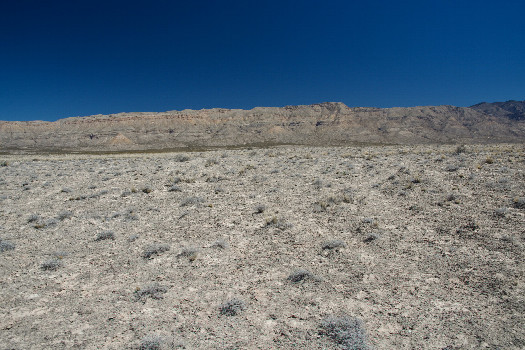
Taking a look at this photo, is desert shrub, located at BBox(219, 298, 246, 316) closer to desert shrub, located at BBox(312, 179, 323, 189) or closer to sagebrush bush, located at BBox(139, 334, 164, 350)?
sagebrush bush, located at BBox(139, 334, 164, 350)

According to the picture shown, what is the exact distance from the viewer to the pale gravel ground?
4.59m

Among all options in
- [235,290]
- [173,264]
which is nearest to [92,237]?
[173,264]

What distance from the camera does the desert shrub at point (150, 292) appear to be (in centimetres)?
554

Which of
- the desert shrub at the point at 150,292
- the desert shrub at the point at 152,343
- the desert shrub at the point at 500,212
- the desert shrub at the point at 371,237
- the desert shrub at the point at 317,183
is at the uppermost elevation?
the desert shrub at the point at 317,183

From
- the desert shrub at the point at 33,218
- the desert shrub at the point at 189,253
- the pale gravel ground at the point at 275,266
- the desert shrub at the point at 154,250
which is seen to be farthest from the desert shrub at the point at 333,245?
the desert shrub at the point at 33,218

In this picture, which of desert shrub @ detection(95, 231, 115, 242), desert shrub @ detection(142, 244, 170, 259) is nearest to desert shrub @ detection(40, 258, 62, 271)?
desert shrub @ detection(95, 231, 115, 242)

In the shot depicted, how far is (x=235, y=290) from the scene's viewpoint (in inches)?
229

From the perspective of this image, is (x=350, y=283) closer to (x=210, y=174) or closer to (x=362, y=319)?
(x=362, y=319)

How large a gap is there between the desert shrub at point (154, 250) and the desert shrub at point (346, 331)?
15.2ft

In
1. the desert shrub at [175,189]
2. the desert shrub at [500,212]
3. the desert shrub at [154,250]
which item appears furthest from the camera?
the desert shrub at [175,189]

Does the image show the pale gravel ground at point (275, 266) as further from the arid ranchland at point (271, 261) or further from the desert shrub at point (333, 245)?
the desert shrub at point (333, 245)

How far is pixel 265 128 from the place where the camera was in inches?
6747

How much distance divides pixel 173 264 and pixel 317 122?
18320 cm

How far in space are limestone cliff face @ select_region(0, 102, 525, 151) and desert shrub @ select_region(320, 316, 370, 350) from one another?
13329cm
